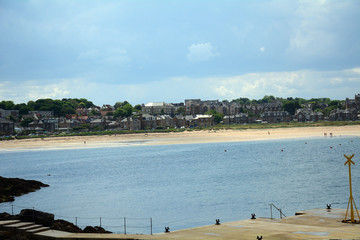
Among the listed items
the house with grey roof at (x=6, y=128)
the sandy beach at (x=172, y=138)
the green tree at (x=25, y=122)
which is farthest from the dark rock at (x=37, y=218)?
the green tree at (x=25, y=122)

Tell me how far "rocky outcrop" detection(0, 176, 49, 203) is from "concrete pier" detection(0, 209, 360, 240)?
20.5 m

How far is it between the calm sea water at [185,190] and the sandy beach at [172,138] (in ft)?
156

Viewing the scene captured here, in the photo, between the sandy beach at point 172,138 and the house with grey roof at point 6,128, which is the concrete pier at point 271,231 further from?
the house with grey roof at point 6,128

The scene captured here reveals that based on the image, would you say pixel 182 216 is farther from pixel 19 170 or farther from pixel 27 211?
pixel 19 170

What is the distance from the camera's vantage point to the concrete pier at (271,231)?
1853 cm

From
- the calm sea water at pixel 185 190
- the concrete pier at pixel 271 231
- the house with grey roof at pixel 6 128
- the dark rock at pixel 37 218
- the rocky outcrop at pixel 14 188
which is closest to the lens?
the concrete pier at pixel 271 231

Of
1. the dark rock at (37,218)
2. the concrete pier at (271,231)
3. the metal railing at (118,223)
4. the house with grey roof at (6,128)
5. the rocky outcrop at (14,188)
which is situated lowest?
the metal railing at (118,223)

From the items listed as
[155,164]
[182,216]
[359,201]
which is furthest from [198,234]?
[155,164]

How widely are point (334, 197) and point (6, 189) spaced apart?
2851cm

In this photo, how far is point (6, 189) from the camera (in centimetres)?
4178

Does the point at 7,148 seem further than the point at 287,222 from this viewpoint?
Yes

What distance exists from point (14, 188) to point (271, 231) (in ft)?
98.6

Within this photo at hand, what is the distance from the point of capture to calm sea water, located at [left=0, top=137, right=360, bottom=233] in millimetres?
30594

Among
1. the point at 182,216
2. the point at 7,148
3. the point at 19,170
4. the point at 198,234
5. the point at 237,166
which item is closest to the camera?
the point at 198,234
